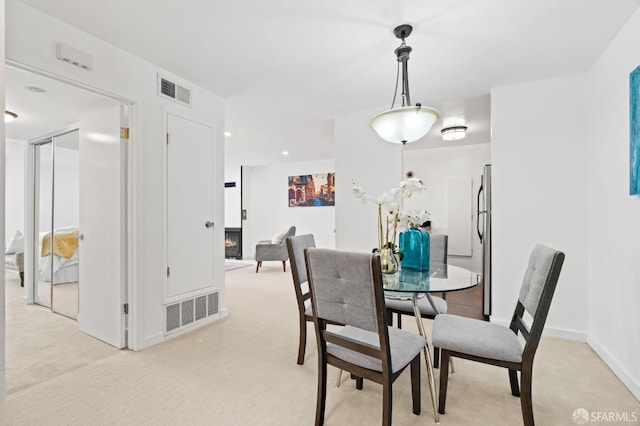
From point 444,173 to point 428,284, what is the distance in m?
4.45

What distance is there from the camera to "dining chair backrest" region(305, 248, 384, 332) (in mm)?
1320

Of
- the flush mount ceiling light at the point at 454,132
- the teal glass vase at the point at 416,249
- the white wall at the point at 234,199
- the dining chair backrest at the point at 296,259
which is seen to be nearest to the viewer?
the teal glass vase at the point at 416,249

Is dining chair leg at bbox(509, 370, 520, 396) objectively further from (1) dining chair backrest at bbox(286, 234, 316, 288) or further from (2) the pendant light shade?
(2) the pendant light shade

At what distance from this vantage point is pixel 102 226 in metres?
2.68

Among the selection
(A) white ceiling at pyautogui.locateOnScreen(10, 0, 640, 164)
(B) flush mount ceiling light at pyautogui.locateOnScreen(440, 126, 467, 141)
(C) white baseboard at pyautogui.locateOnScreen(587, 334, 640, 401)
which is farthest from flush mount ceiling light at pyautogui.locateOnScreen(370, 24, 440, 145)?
(B) flush mount ceiling light at pyautogui.locateOnScreen(440, 126, 467, 141)

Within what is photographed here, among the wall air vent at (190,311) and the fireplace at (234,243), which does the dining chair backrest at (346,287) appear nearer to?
the wall air vent at (190,311)

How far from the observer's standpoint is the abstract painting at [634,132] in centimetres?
187

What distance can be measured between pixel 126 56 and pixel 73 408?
8.20 feet

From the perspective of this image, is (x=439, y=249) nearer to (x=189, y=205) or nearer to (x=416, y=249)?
(x=416, y=249)

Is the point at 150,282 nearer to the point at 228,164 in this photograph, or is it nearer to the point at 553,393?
the point at 553,393

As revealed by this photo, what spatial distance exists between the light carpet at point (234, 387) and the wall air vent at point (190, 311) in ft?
0.41

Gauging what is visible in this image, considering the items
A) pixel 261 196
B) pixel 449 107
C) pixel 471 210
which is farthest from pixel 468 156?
pixel 261 196

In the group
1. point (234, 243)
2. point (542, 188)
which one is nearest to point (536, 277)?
point (542, 188)

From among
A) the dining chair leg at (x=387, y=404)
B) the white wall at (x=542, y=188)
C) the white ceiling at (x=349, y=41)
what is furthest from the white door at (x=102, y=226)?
the white wall at (x=542, y=188)
